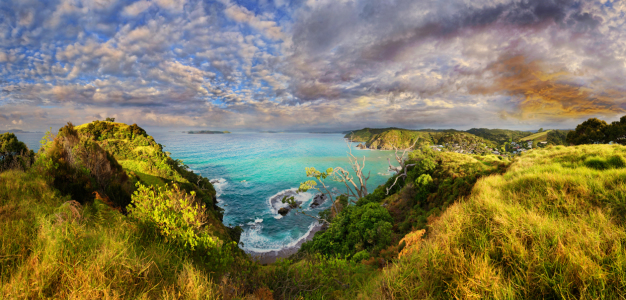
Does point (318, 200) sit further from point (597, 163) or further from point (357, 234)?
point (597, 163)

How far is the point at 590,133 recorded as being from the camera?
3086cm

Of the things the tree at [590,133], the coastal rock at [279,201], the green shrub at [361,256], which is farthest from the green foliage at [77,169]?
the tree at [590,133]

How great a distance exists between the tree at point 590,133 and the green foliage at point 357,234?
41410 mm

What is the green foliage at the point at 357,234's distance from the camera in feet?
39.3

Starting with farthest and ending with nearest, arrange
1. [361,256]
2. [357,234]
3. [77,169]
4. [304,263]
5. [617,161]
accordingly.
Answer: [357,234] → [361,256] → [77,169] → [617,161] → [304,263]

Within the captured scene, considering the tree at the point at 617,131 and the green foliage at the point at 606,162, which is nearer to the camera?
the green foliage at the point at 606,162

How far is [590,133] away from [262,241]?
51333 mm

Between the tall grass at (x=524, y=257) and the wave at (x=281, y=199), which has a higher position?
the tall grass at (x=524, y=257)

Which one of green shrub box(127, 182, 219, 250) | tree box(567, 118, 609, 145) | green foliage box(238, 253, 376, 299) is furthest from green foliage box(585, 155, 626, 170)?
tree box(567, 118, 609, 145)

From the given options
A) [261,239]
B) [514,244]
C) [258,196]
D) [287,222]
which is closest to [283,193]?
[258,196]

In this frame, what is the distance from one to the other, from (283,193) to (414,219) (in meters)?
29.3

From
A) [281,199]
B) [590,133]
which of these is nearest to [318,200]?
[281,199]

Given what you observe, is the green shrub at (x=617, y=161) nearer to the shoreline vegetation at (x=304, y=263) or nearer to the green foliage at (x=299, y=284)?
the shoreline vegetation at (x=304, y=263)

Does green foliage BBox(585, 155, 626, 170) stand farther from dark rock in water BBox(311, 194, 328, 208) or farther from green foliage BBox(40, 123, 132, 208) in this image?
dark rock in water BBox(311, 194, 328, 208)
